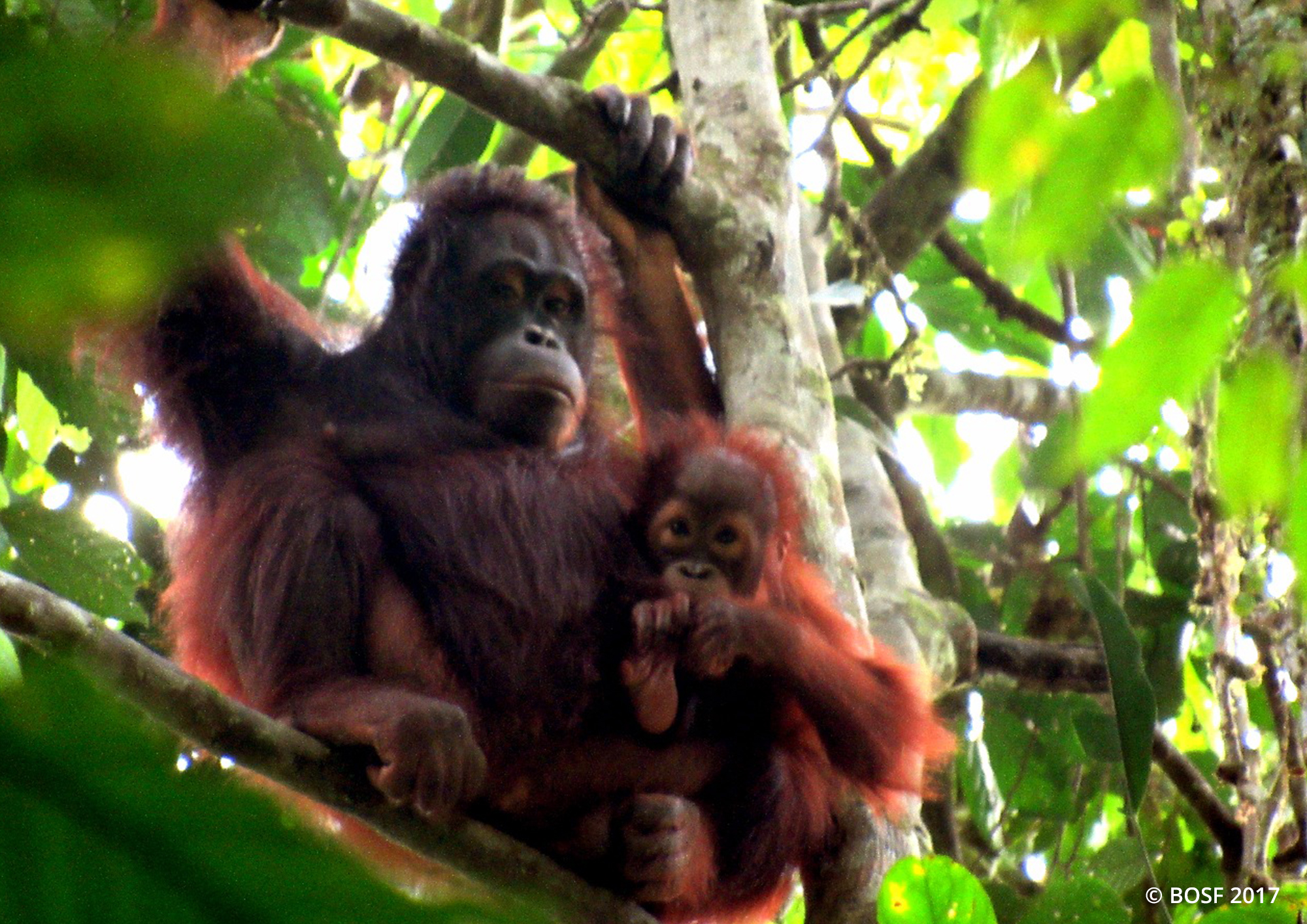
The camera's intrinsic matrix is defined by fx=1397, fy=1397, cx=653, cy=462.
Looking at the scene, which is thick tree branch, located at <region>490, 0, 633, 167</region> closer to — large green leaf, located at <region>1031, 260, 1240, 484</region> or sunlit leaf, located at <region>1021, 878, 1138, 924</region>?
sunlit leaf, located at <region>1021, 878, 1138, 924</region>

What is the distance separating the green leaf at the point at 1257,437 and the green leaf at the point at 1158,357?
0.07m

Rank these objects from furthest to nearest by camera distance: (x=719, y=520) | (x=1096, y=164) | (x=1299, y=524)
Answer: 1. (x=719, y=520)
2. (x=1096, y=164)
3. (x=1299, y=524)

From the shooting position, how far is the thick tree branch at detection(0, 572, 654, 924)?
164 centimetres

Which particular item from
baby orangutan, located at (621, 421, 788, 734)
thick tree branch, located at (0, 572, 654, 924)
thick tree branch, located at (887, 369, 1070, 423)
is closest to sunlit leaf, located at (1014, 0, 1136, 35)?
thick tree branch, located at (0, 572, 654, 924)

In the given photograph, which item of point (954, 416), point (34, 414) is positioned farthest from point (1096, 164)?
point (954, 416)

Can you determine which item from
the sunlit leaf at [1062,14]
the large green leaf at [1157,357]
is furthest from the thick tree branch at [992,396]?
the large green leaf at [1157,357]

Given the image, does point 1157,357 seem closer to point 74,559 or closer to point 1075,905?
point 1075,905

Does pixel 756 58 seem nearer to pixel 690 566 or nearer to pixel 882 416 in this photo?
pixel 690 566

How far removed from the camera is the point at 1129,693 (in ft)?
9.53

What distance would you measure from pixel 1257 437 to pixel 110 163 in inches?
39.1

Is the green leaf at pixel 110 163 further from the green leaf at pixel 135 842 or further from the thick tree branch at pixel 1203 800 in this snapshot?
the thick tree branch at pixel 1203 800

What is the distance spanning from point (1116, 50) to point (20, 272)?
15.3 ft

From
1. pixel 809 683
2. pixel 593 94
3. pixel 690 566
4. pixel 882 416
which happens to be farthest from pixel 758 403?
pixel 882 416

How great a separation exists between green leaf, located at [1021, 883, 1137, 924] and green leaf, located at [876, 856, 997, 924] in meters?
0.46
